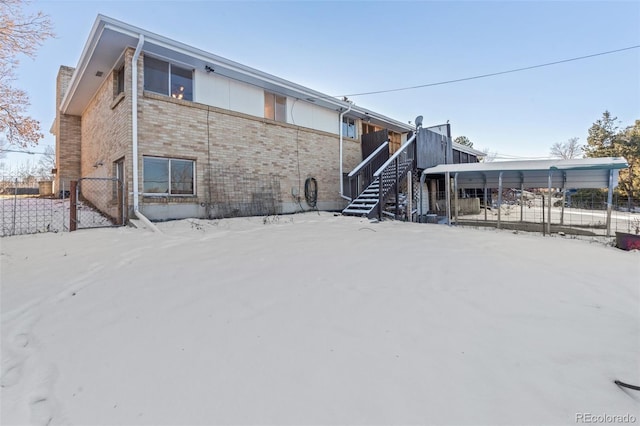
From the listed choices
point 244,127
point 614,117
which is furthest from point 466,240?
point 614,117

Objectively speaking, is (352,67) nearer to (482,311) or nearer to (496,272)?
(496,272)

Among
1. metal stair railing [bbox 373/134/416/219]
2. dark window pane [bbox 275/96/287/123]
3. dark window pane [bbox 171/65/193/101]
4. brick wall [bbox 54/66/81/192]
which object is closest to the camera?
dark window pane [bbox 171/65/193/101]

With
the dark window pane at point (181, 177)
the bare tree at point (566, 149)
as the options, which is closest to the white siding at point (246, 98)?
the dark window pane at point (181, 177)

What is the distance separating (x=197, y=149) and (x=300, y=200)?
3.98 meters

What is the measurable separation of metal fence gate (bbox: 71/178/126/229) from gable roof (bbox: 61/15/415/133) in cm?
325

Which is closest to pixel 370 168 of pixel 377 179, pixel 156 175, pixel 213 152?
pixel 377 179

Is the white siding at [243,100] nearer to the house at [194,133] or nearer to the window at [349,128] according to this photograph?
the house at [194,133]

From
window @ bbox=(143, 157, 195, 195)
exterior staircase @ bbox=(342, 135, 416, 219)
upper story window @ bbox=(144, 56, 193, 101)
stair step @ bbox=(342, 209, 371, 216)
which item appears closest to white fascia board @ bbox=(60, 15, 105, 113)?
upper story window @ bbox=(144, 56, 193, 101)

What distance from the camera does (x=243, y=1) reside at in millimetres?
9406

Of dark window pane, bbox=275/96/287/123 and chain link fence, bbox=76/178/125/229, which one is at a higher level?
dark window pane, bbox=275/96/287/123

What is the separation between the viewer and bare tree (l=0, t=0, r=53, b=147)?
8633 mm

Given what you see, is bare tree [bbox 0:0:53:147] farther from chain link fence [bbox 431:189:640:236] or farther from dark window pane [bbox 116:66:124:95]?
chain link fence [bbox 431:189:640:236]

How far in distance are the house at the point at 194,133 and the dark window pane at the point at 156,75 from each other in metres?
0.03

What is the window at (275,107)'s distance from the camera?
10000mm
